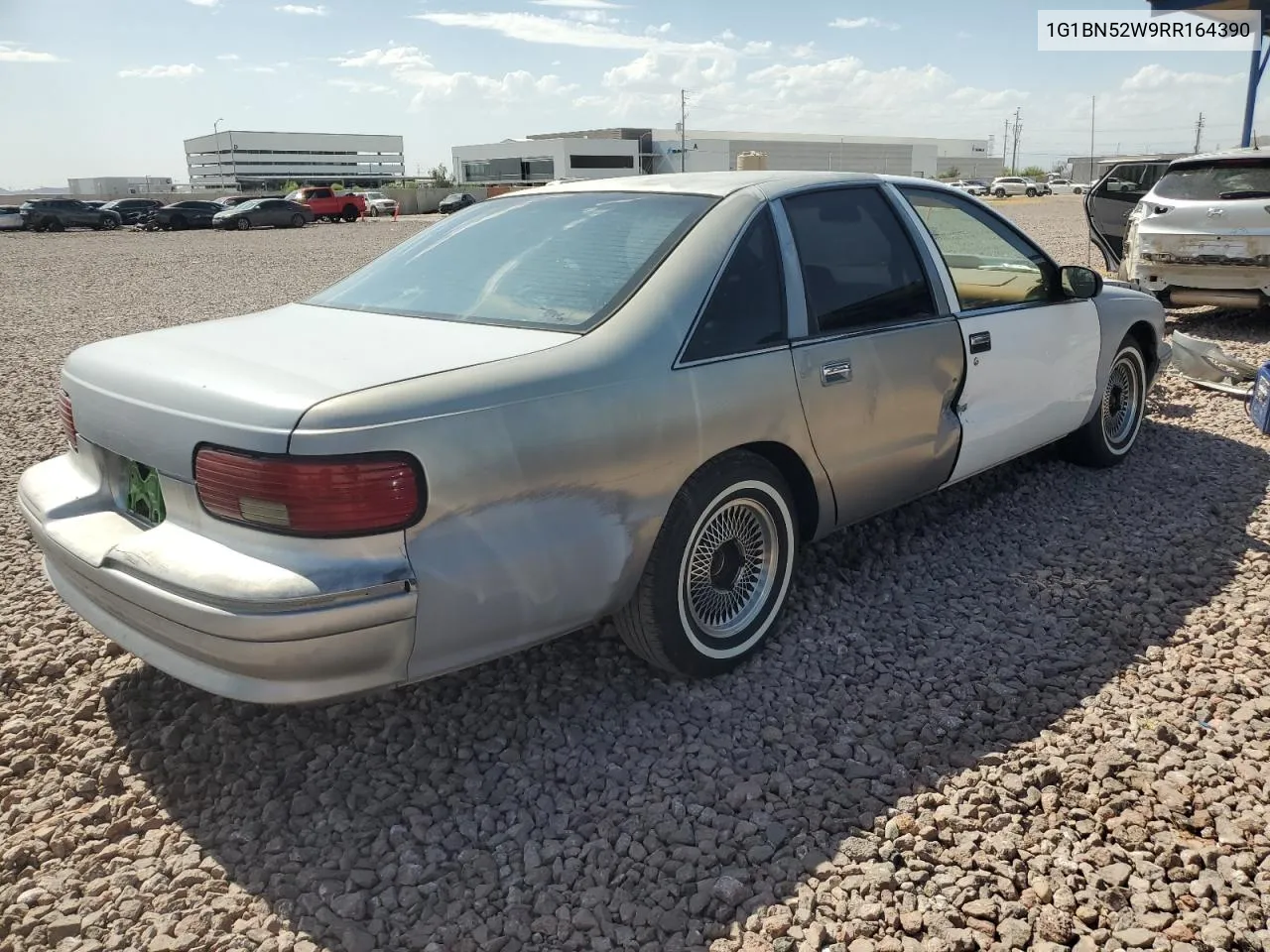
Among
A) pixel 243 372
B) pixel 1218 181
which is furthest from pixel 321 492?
pixel 1218 181

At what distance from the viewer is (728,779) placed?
2.79 m

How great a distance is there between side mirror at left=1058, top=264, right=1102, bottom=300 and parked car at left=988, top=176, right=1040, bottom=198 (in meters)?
67.5

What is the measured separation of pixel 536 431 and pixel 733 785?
44.5 inches

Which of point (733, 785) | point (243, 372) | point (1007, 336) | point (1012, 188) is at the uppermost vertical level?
point (243, 372)

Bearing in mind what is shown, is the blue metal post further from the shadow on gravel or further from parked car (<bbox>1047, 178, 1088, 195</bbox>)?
parked car (<bbox>1047, 178, 1088, 195</bbox>)

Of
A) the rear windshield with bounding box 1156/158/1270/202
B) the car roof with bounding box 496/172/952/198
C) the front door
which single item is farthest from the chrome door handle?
the rear windshield with bounding box 1156/158/1270/202

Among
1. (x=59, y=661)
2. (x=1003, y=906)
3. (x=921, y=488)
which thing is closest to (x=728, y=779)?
(x=1003, y=906)

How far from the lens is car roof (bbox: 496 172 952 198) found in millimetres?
3494

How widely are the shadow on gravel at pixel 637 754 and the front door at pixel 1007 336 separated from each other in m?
0.60

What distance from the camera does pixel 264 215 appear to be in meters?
38.4

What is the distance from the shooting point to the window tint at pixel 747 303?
3.05m

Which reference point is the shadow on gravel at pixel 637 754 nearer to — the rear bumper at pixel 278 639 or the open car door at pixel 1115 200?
the rear bumper at pixel 278 639

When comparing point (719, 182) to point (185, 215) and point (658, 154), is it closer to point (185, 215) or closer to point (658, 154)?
point (185, 215)

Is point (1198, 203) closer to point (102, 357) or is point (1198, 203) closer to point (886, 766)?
point (886, 766)
